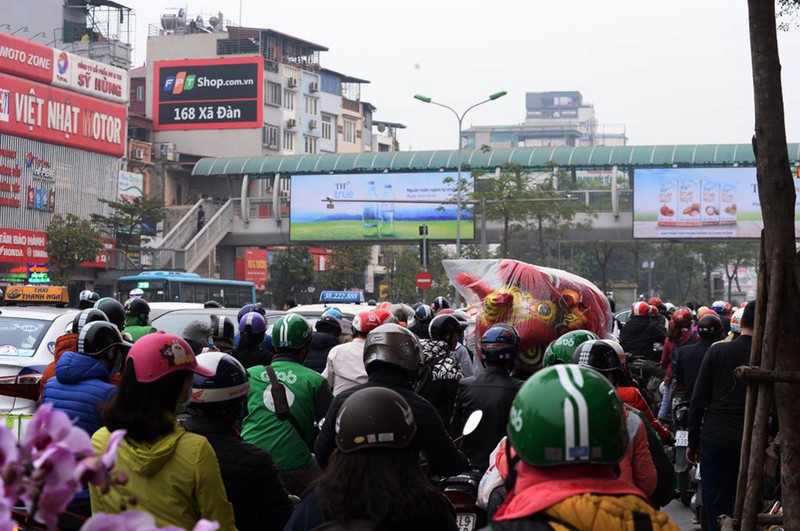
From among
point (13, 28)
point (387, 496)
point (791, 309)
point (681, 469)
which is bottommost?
point (681, 469)

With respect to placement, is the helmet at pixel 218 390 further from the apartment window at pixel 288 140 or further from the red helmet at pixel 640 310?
the apartment window at pixel 288 140

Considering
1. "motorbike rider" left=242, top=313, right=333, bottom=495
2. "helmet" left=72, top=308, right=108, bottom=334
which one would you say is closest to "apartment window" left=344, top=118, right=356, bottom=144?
"helmet" left=72, top=308, right=108, bottom=334

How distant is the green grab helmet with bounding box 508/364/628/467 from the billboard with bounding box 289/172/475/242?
4821cm

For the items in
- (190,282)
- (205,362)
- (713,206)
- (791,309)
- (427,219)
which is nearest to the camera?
(205,362)

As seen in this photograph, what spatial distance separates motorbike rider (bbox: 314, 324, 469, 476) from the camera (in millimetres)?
5613

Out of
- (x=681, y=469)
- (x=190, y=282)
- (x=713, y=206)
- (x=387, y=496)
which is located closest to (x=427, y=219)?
(x=713, y=206)

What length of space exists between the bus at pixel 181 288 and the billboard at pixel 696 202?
16269mm

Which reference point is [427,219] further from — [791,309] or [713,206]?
[791,309]

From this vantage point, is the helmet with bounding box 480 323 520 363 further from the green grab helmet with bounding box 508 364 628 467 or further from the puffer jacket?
the green grab helmet with bounding box 508 364 628 467

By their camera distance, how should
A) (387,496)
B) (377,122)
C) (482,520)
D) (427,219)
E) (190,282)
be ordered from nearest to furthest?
(387,496)
(482,520)
(190,282)
(427,219)
(377,122)

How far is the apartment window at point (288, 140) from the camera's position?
287 ft

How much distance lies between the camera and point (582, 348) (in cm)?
601

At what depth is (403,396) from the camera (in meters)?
5.71

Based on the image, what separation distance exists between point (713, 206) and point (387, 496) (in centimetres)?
4660
